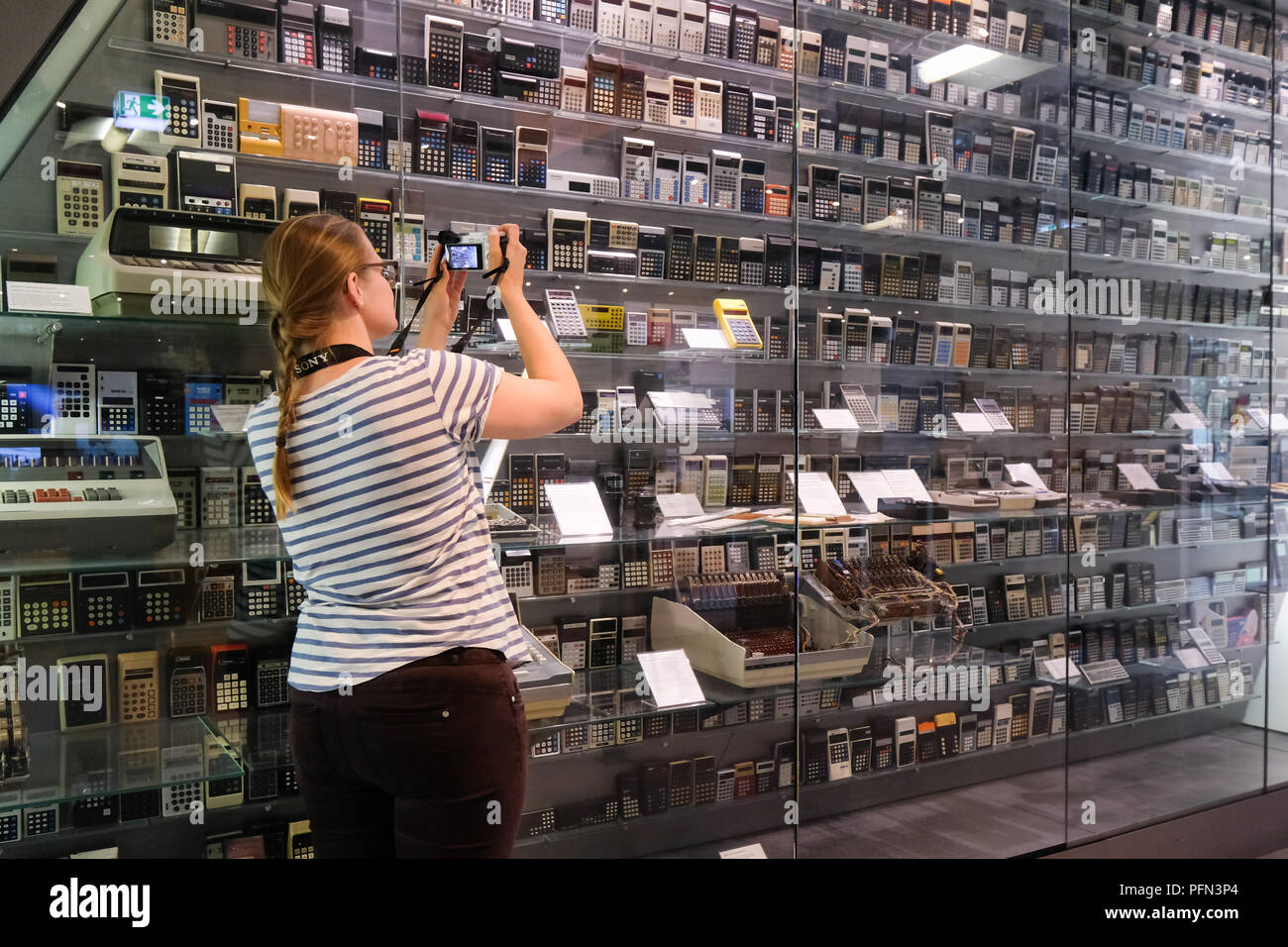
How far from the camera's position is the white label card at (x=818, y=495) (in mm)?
3166

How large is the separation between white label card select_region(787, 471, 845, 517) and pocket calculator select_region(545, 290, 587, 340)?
0.93m

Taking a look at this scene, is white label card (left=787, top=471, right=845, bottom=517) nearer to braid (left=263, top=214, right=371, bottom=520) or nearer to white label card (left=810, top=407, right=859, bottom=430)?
white label card (left=810, top=407, right=859, bottom=430)

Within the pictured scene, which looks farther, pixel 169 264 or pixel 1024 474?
pixel 1024 474

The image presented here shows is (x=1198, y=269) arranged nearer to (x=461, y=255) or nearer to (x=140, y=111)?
(x=461, y=255)

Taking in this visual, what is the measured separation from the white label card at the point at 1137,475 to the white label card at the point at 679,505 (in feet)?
5.68

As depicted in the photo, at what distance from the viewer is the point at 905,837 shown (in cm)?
325

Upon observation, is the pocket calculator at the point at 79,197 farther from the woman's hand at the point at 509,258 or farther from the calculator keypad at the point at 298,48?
the woman's hand at the point at 509,258

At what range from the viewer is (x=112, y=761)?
218cm

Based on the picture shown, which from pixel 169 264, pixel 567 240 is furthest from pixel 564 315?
pixel 169 264

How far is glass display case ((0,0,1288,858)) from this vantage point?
101 inches
